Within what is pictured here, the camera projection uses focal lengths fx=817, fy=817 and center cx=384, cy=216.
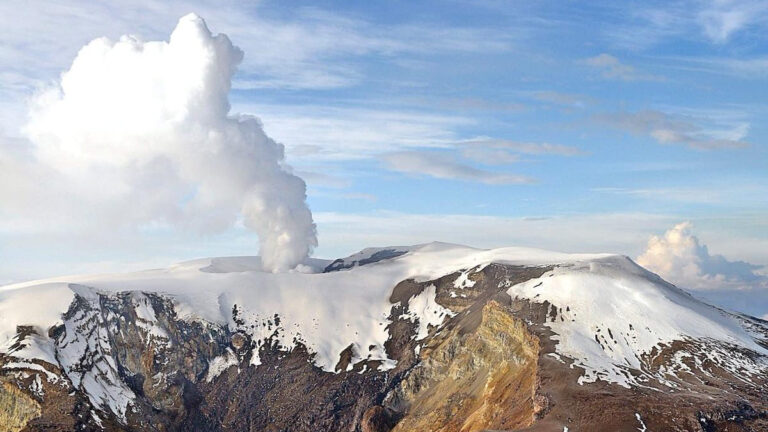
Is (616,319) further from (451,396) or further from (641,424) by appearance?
(641,424)

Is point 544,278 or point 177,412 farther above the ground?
point 544,278

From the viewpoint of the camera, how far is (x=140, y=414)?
616ft

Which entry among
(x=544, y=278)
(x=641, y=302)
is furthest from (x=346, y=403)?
(x=641, y=302)

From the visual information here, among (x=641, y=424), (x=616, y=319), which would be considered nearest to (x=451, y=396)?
(x=616, y=319)

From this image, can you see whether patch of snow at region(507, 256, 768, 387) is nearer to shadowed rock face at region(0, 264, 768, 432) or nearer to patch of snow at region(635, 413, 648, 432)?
shadowed rock face at region(0, 264, 768, 432)

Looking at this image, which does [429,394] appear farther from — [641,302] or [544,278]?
[641,302]

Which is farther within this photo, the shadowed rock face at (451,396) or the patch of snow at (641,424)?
the shadowed rock face at (451,396)

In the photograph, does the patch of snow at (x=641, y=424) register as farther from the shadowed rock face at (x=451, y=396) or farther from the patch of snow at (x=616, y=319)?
the patch of snow at (x=616, y=319)

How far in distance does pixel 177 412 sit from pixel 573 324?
9748 centimetres

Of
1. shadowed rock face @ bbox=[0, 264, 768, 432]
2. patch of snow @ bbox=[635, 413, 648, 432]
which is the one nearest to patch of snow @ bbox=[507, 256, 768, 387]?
shadowed rock face @ bbox=[0, 264, 768, 432]

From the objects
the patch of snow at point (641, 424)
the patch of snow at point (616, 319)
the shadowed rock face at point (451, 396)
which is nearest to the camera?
the patch of snow at point (641, 424)

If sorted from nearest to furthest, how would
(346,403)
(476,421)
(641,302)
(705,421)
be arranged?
(705,421) < (476,421) < (641,302) < (346,403)

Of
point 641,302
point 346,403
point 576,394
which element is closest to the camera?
point 576,394

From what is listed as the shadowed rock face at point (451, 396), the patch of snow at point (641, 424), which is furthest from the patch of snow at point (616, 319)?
the patch of snow at point (641, 424)
